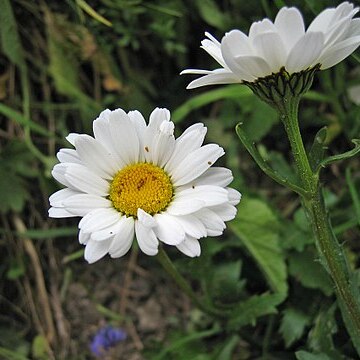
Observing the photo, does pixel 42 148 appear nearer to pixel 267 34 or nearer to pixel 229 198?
pixel 229 198

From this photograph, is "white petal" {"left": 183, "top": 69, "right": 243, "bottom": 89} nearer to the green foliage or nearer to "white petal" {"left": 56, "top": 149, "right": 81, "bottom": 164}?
"white petal" {"left": 56, "top": 149, "right": 81, "bottom": 164}

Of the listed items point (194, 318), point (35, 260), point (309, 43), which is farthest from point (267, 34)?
point (35, 260)

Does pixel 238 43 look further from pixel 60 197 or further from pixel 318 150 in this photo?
pixel 60 197

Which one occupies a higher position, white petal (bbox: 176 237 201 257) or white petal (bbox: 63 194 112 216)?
white petal (bbox: 63 194 112 216)

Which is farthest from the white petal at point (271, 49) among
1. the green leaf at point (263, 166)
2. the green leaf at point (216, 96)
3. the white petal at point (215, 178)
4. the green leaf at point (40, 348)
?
the green leaf at point (40, 348)

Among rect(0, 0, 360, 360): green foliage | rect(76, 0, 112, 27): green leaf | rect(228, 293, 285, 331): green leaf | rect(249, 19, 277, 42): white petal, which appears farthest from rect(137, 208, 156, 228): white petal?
rect(76, 0, 112, 27): green leaf
